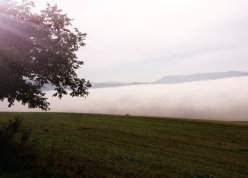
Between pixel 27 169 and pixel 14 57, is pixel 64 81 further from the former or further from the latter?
pixel 27 169

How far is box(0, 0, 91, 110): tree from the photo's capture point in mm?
15828

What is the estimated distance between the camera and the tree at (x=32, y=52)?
15828mm

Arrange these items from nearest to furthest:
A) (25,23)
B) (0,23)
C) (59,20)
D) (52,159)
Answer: (52,159)
(0,23)
(25,23)
(59,20)

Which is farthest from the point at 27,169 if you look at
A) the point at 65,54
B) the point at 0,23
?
the point at 0,23

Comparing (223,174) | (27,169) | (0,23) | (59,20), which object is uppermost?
(59,20)

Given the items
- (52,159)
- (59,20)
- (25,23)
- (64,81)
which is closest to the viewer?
(52,159)

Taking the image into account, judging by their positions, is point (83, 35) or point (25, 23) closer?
point (25, 23)

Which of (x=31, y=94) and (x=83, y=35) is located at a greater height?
(x=83, y=35)

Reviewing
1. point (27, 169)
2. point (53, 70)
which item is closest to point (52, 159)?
point (27, 169)

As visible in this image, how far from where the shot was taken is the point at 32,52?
17.2 m

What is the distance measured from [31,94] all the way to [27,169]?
6.75m

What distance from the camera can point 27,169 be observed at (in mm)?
12898

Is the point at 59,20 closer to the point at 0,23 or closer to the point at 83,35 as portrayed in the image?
the point at 83,35

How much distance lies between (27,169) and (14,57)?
7.90m
